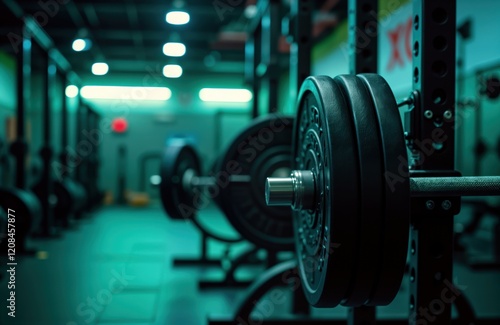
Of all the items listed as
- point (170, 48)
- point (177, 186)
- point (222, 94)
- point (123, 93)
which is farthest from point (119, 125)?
point (177, 186)

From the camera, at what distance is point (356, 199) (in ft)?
2.36

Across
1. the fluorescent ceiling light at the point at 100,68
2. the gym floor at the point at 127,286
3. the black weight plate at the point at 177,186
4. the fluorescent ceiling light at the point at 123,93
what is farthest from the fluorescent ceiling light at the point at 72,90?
the fluorescent ceiling light at the point at 123,93

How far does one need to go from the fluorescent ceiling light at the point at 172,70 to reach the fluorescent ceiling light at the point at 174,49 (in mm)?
741

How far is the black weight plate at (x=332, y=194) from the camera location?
72 centimetres

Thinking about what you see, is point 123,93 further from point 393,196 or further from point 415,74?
point 393,196

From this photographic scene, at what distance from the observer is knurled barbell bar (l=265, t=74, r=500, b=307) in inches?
28.1

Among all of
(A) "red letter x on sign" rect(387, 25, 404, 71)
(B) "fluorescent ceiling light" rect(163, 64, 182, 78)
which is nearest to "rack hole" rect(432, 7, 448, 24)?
(A) "red letter x on sign" rect(387, 25, 404, 71)

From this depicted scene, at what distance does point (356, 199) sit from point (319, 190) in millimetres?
139

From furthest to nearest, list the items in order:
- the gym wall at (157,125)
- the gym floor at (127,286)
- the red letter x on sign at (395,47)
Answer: the gym wall at (157,125) → the red letter x on sign at (395,47) → the gym floor at (127,286)

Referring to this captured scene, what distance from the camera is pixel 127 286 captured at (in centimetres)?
249

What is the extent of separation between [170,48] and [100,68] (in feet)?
5.85

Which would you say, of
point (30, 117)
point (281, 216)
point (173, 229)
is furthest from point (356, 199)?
point (30, 117)

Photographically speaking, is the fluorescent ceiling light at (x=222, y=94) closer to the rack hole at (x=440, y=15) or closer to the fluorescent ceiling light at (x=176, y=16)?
the fluorescent ceiling light at (x=176, y=16)

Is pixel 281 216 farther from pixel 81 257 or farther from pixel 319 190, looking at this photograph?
pixel 81 257
